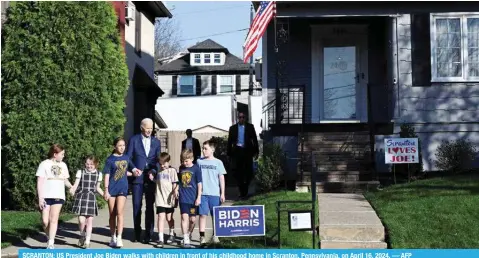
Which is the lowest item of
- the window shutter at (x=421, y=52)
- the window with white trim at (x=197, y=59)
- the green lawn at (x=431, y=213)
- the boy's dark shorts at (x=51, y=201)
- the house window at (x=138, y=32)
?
the green lawn at (x=431, y=213)

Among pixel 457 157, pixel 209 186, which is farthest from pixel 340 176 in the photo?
pixel 209 186

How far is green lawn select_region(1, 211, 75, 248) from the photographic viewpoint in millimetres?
9562

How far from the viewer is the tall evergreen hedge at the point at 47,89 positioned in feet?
39.4

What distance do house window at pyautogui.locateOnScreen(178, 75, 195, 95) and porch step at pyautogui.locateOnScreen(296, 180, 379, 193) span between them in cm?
3275

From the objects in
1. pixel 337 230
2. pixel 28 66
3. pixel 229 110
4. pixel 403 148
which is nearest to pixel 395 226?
pixel 337 230

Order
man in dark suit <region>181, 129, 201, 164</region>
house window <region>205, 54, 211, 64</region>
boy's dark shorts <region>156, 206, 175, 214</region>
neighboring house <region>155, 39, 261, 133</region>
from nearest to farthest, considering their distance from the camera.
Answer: boy's dark shorts <region>156, 206, 175, 214</region>
man in dark suit <region>181, 129, 201, 164</region>
neighboring house <region>155, 39, 261, 133</region>
house window <region>205, 54, 211, 64</region>

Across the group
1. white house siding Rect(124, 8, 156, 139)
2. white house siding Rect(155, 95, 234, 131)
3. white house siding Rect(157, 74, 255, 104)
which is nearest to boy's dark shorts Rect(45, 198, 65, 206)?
white house siding Rect(124, 8, 156, 139)

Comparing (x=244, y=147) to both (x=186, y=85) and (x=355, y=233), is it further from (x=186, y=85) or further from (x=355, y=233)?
(x=186, y=85)

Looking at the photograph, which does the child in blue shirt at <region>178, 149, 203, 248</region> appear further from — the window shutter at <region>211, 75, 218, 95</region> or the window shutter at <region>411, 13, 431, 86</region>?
the window shutter at <region>211, 75, 218, 95</region>

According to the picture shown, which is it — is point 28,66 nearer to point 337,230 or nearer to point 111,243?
point 111,243

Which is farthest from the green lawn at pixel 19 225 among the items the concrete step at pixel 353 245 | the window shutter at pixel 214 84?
the window shutter at pixel 214 84

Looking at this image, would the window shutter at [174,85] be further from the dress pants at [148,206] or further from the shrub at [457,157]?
the dress pants at [148,206]

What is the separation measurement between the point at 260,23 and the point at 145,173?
5.21 metres

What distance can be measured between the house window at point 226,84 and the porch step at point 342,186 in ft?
108
